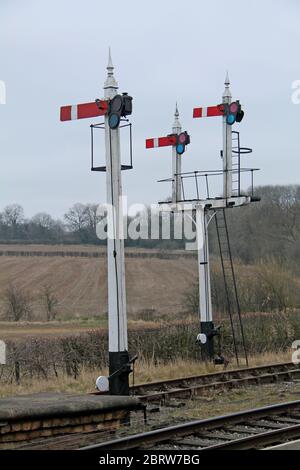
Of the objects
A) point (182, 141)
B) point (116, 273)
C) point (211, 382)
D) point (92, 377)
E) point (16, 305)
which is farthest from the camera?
point (16, 305)

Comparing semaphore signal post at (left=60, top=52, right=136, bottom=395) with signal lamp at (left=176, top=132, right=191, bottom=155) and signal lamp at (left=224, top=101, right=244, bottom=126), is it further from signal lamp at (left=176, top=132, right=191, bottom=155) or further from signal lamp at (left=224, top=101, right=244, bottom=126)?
signal lamp at (left=176, top=132, right=191, bottom=155)

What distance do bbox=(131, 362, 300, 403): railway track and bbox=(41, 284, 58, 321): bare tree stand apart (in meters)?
21.1

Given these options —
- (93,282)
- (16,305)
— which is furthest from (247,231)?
(16,305)

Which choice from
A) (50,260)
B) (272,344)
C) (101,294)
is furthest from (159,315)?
(50,260)

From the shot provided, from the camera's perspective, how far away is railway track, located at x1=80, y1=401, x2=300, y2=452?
7816 millimetres

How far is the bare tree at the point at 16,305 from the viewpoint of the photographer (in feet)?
113

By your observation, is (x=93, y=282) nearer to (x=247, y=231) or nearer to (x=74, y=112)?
(x=247, y=231)

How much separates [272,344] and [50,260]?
25.7 m

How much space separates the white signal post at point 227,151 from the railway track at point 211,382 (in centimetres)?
414

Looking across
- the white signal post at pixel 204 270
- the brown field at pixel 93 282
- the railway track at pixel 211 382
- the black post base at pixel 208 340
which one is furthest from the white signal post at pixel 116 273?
→ the brown field at pixel 93 282

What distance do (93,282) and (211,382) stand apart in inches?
1080

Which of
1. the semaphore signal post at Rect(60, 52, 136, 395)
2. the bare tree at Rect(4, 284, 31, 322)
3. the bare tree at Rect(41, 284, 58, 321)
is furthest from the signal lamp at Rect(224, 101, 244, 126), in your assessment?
the bare tree at Rect(41, 284, 58, 321)

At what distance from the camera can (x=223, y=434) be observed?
8.79 m
